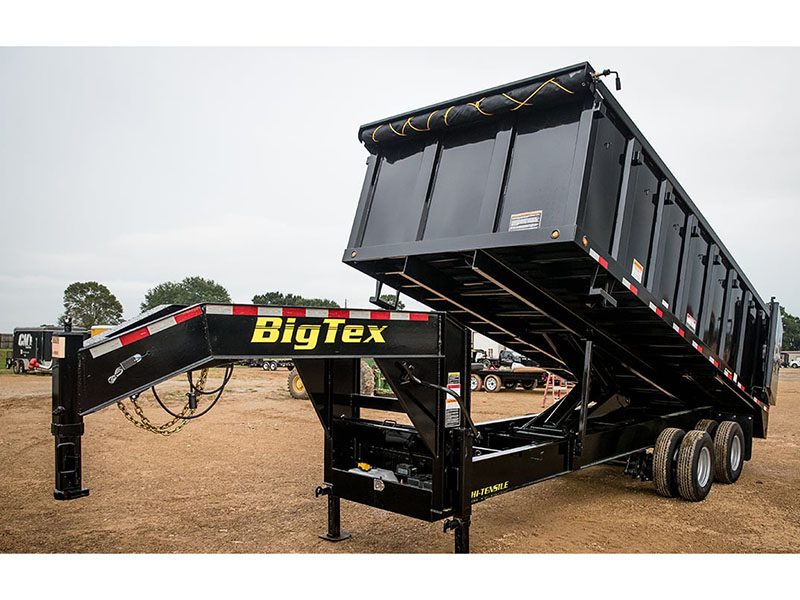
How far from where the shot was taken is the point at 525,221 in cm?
495

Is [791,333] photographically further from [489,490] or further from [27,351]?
[489,490]

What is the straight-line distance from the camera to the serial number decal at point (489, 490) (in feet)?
16.6

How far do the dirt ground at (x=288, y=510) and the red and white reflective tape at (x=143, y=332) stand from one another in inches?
102

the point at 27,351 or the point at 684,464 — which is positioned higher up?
the point at 684,464

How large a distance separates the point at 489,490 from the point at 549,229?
202 cm

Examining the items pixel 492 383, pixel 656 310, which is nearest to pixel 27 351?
pixel 492 383

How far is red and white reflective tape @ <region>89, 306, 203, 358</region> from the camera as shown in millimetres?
3527

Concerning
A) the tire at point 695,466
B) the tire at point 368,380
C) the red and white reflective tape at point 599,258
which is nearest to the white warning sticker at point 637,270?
the red and white reflective tape at point 599,258

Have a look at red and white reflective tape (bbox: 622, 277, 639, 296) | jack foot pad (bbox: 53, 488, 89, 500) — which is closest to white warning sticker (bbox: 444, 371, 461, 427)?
red and white reflective tape (bbox: 622, 277, 639, 296)

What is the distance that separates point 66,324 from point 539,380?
68.0ft

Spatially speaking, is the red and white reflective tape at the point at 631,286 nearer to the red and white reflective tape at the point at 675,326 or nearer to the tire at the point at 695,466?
the red and white reflective tape at the point at 675,326

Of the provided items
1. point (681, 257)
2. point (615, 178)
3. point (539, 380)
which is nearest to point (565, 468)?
point (681, 257)

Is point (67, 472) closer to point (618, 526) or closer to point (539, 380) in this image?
point (618, 526)

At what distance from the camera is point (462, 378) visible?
5230mm
